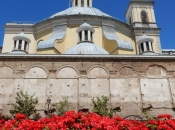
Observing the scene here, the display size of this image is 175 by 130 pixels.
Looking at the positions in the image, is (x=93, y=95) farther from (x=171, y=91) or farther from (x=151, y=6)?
(x=151, y=6)

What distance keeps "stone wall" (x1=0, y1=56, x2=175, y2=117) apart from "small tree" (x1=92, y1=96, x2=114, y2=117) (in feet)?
2.70

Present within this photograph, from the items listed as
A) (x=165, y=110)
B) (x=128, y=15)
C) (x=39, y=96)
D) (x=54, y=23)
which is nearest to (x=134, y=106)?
(x=165, y=110)

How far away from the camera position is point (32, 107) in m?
11.4

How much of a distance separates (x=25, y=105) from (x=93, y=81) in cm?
391

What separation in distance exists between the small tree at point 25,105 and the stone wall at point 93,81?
632mm

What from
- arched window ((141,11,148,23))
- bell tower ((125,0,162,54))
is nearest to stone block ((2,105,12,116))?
bell tower ((125,0,162,54))

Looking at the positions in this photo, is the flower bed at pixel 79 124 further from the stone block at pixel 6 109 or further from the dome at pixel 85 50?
the dome at pixel 85 50

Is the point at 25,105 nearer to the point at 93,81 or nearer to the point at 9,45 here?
the point at 93,81

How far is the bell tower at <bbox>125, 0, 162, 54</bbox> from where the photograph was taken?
2300cm

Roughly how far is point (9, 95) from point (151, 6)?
20.5 metres

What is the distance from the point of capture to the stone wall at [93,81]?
1242 cm

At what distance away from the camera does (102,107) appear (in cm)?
1125

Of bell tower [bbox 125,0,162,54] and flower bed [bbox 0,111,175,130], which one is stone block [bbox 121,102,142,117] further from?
bell tower [bbox 125,0,162,54]

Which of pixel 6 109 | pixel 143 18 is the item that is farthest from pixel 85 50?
pixel 143 18
